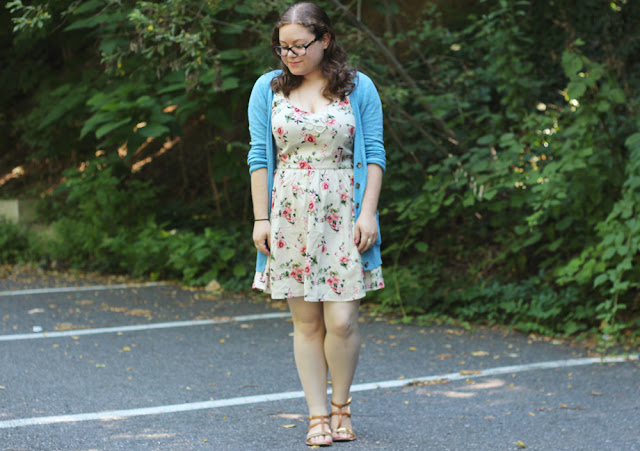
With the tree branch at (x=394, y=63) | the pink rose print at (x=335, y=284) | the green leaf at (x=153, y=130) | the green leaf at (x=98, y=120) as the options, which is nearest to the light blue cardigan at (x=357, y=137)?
the pink rose print at (x=335, y=284)

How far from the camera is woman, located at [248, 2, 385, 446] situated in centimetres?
363

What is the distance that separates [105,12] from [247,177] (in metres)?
2.35

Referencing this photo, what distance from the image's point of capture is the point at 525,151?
23.2ft

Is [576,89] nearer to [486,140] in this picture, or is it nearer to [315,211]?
[486,140]

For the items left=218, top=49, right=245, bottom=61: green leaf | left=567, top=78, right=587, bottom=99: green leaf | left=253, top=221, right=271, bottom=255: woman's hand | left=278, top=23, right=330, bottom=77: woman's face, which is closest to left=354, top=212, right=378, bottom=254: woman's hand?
left=253, top=221, right=271, bottom=255: woman's hand

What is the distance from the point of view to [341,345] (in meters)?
3.73

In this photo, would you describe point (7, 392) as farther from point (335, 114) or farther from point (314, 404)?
point (335, 114)

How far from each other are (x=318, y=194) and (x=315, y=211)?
0.26 feet

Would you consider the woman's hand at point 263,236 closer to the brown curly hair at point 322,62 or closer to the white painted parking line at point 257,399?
the brown curly hair at point 322,62

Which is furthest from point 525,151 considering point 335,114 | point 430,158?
point 335,114

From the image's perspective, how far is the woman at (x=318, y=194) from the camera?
363 cm

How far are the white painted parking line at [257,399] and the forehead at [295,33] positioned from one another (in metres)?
2.09

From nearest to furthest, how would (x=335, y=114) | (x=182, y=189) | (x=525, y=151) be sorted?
(x=335, y=114), (x=525, y=151), (x=182, y=189)

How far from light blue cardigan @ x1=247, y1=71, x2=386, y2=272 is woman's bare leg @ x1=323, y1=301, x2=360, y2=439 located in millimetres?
235
